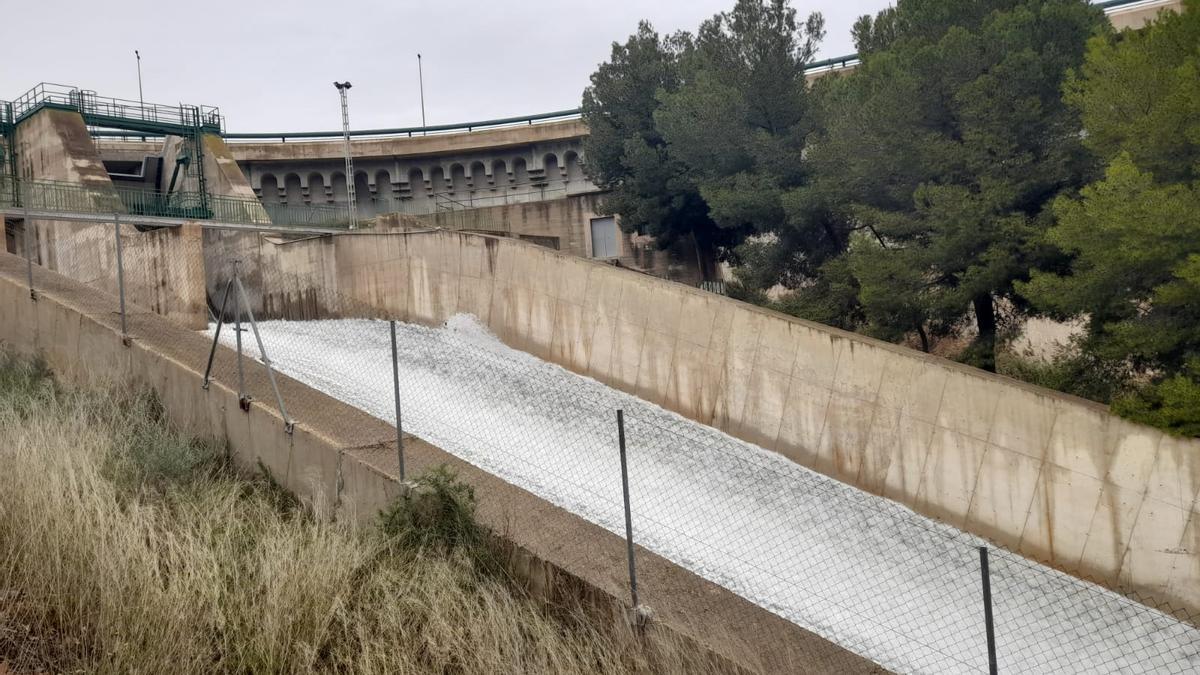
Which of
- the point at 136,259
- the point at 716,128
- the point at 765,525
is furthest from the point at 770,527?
the point at 136,259

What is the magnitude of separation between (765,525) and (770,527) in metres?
0.11

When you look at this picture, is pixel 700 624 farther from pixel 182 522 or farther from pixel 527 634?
pixel 182 522

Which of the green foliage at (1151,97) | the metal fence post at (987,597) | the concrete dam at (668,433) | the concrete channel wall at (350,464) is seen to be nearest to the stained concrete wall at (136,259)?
the concrete dam at (668,433)

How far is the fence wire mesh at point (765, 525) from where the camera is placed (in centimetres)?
1017

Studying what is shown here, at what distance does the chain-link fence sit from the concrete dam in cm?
6

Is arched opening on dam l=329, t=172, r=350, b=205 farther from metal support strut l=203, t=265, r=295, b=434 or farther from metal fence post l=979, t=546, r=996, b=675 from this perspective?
metal fence post l=979, t=546, r=996, b=675

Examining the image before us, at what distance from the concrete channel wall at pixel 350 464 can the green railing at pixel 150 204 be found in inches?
385

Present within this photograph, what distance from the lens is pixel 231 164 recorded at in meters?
30.0

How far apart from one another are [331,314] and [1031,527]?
1822cm

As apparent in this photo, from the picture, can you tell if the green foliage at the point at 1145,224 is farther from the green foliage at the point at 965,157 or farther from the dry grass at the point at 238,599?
the dry grass at the point at 238,599

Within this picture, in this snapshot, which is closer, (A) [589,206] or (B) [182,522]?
(B) [182,522]

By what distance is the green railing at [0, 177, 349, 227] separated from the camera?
24.4 meters

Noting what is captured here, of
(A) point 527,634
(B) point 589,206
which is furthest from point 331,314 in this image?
(A) point 527,634

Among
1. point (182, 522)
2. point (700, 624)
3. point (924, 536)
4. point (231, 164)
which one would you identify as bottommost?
Result: point (924, 536)
